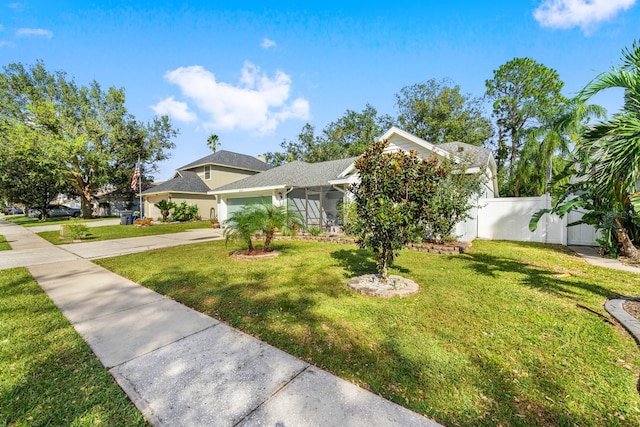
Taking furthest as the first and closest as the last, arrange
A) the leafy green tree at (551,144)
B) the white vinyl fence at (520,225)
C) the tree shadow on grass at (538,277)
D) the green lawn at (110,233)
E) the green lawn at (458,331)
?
1. the green lawn at (110,233)
2. the leafy green tree at (551,144)
3. the white vinyl fence at (520,225)
4. the tree shadow on grass at (538,277)
5. the green lawn at (458,331)

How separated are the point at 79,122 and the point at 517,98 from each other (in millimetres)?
43830

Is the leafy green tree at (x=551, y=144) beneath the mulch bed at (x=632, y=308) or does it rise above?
above

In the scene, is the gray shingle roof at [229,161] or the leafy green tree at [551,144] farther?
the gray shingle roof at [229,161]

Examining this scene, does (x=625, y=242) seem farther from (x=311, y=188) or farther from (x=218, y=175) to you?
(x=218, y=175)

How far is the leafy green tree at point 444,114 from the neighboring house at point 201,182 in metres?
19.0

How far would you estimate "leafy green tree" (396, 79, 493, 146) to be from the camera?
25.9 metres

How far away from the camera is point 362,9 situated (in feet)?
34.3

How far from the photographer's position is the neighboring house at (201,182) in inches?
930

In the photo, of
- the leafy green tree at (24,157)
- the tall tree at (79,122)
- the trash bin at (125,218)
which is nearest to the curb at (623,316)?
the trash bin at (125,218)

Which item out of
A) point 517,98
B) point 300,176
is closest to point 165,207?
point 300,176

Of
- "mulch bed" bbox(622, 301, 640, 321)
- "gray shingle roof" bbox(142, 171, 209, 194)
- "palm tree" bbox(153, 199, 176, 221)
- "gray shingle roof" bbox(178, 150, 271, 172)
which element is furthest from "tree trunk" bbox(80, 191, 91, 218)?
"mulch bed" bbox(622, 301, 640, 321)

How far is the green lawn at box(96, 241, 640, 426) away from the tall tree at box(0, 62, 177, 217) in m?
27.3

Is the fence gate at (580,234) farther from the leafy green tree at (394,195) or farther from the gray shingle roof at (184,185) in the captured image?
the gray shingle roof at (184,185)

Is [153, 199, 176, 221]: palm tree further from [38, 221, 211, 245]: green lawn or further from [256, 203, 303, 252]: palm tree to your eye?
[256, 203, 303, 252]: palm tree
